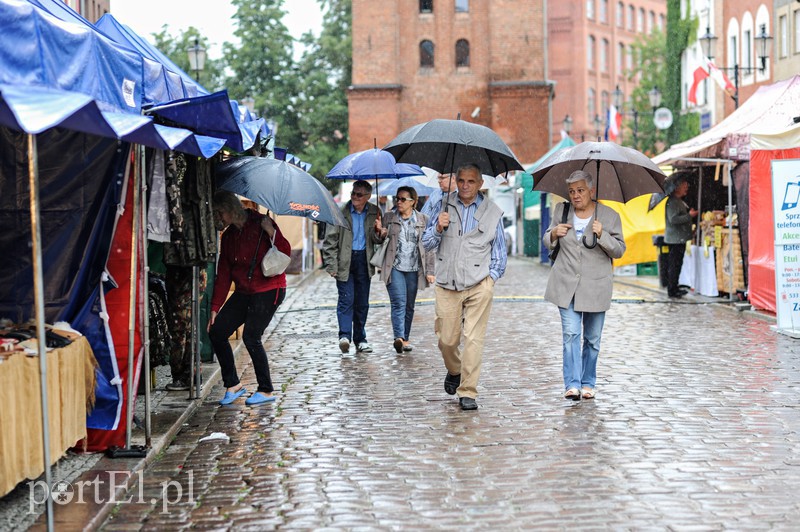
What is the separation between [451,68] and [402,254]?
4448 cm

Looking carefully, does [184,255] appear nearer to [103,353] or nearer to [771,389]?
[103,353]

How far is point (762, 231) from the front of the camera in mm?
17500

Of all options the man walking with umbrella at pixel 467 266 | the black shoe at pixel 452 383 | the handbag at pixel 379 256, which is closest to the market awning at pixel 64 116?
the man walking with umbrella at pixel 467 266

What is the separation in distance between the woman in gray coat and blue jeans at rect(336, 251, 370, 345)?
12.5 ft

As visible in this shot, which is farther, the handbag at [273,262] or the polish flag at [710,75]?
the polish flag at [710,75]

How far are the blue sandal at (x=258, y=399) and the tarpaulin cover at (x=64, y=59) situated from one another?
2.76m

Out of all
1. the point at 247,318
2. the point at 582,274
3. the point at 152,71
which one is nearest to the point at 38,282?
the point at 152,71

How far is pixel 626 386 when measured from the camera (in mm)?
10469

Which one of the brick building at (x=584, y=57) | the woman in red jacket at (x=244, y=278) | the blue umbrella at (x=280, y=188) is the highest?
the brick building at (x=584, y=57)

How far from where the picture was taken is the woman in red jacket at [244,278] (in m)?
9.53

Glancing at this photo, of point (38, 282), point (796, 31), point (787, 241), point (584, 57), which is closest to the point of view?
point (38, 282)

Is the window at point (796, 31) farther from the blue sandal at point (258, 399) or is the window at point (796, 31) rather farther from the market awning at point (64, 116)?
the market awning at point (64, 116)

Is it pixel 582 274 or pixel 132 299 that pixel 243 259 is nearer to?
pixel 132 299

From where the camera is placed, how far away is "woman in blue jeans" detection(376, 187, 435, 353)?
13172 millimetres
